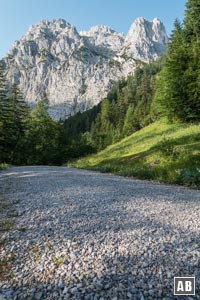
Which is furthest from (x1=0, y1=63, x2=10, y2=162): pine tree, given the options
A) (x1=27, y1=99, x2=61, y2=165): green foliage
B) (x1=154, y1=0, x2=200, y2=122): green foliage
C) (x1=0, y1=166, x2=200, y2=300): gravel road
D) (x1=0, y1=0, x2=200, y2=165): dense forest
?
(x1=0, y1=166, x2=200, y2=300): gravel road

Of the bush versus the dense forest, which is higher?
the dense forest

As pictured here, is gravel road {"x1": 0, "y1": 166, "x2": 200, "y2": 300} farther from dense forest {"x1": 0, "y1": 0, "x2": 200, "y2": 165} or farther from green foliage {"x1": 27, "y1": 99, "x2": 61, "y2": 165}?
green foliage {"x1": 27, "y1": 99, "x2": 61, "y2": 165}

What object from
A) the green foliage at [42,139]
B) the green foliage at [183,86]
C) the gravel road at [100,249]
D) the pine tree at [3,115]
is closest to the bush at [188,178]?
the gravel road at [100,249]

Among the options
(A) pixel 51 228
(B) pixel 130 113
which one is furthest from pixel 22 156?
(B) pixel 130 113

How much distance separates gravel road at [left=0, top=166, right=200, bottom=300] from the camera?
4.51 m

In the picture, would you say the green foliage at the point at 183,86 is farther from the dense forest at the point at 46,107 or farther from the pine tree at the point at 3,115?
the pine tree at the point at 3,115

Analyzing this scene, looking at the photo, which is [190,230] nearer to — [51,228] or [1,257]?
[51,228]

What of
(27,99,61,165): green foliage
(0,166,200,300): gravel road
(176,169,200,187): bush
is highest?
(27,99,61,165): green foliage


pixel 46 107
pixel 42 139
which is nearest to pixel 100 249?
pixel 42 139

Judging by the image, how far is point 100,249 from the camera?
5.89 meters

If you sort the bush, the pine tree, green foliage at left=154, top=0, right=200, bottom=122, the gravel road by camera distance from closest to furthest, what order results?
the gravel road
the bush
green foliage at left=154, top=0, right=200, bottom=122
the pine tree

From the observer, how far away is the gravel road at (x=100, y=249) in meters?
4.51

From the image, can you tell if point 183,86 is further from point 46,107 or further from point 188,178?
point 46,107

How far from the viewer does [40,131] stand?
5462cm
